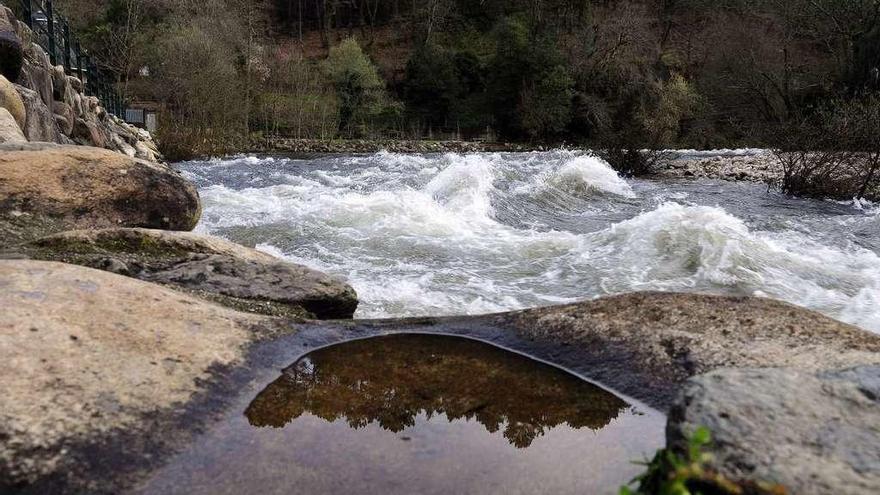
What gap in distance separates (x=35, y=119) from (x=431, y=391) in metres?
6.96

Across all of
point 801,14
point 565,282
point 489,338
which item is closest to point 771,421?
point 489,338

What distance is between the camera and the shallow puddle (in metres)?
1.89

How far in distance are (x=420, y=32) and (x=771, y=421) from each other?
5379cm

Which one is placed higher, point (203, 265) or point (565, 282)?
point (203, 265)

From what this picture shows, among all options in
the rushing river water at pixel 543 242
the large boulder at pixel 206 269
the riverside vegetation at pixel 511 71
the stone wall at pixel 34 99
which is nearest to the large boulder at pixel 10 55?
the stone wall at pixel 34 99

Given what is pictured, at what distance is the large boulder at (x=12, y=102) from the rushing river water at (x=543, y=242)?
2279 mm

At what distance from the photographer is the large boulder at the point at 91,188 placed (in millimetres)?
4227

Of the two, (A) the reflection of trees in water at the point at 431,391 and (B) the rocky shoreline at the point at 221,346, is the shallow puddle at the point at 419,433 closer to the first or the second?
(A) the reflection of trees in water at the point at 431,391

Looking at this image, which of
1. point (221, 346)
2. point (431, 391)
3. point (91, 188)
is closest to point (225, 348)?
point (221, 346)

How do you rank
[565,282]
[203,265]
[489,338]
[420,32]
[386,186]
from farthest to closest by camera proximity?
[420,32] → [386,186] → [565,282] → [203,265] → [489,338]

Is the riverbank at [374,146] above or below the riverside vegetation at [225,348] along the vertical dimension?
below

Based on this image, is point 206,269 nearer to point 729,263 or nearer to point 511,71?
point 729,263

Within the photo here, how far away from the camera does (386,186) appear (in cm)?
1281

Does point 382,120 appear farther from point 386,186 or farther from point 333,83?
point 386,186
